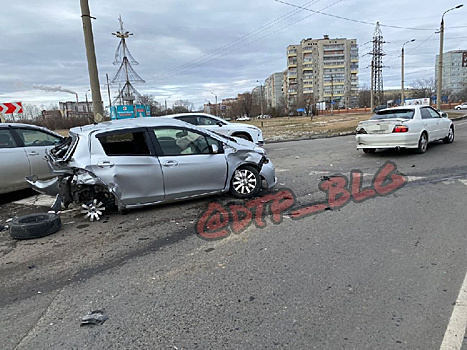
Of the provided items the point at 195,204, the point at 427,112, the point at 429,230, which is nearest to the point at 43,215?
the point at 195,204

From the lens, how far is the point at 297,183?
25.1 feet

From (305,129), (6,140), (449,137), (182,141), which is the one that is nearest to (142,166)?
(182,141)

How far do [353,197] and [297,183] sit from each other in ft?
5.05

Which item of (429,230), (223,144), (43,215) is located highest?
(223,144)

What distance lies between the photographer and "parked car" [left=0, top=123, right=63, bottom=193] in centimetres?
692

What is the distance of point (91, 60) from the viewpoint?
11.8 metres

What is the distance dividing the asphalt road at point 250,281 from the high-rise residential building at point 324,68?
11644 centimetres

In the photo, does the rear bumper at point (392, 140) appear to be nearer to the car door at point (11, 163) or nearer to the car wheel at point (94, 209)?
the car wheel at point (94, 209)

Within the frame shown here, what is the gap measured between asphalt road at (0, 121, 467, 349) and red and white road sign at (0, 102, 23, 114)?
11981mm

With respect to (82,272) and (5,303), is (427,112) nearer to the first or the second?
(82,272)

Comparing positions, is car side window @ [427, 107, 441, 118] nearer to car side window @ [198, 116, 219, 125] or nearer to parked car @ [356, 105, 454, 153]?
parked car @ [356, 105, 454, 153]

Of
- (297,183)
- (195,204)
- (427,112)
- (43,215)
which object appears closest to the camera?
(43,215)

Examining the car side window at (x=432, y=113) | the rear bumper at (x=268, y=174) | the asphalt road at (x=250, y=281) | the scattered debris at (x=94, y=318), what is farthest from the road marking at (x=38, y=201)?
the car side window at (x=432, y=113)

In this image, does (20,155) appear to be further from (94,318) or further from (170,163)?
(94,318)
